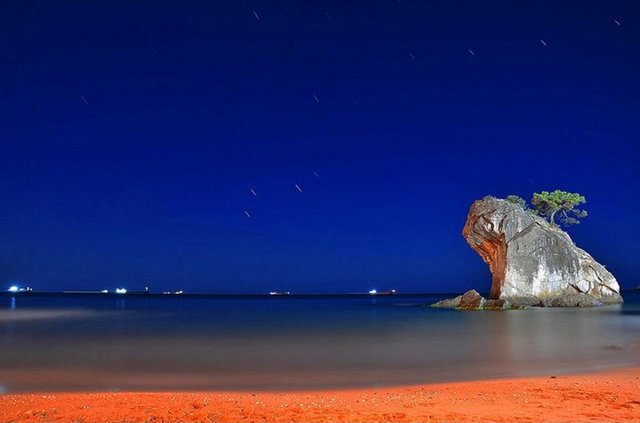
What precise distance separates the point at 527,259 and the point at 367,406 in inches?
1872

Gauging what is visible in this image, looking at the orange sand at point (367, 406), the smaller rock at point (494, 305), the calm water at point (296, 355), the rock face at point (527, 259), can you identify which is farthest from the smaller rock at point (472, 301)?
the orange sand at point (367, 406)

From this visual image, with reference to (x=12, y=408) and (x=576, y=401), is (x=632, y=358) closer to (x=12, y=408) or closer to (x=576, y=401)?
(x=576, y=401)

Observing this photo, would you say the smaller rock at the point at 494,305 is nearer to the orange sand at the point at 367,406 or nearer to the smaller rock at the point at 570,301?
the smaller rock at the point at 570,301

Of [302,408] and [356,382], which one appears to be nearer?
[302,408]

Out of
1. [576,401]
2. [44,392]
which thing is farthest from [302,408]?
[44,392]

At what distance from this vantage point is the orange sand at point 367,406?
919 centimetres

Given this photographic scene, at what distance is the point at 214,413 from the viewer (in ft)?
32.1

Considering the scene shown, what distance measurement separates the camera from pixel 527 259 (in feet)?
176

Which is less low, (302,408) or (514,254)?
(514,254)

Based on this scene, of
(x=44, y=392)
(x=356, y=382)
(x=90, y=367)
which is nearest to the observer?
(x=44, y=392)

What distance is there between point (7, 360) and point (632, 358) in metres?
23.1

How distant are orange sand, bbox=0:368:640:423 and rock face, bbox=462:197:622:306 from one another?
42475mm

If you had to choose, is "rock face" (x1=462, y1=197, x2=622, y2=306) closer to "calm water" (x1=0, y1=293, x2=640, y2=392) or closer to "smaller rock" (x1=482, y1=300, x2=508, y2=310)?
"smaller rock" (x1=482, y1=300, x2=508, y2=310)

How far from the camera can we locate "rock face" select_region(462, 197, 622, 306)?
176ft
